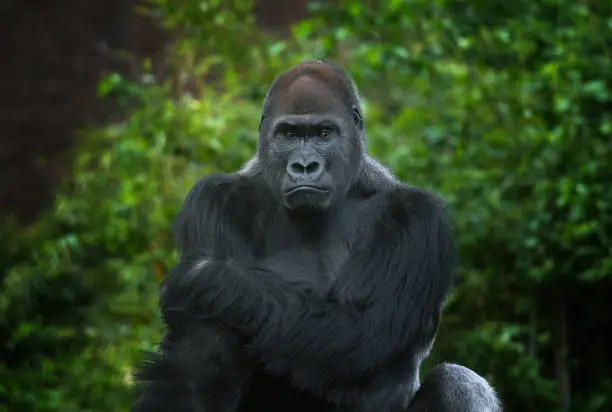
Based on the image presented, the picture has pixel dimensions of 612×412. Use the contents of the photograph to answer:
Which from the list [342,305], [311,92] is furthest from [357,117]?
[342,305]

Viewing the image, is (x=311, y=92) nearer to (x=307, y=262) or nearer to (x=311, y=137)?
(x=311, y=137)

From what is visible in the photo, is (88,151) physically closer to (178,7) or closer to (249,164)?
(178,7)

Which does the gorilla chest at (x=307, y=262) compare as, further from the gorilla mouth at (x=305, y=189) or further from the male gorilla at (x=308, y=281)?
the gorilla mouth at (x=305, y=189)

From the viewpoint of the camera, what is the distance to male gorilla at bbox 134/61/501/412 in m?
3.17

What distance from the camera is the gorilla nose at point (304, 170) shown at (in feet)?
10.7

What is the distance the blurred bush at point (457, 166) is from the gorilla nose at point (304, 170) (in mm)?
1969

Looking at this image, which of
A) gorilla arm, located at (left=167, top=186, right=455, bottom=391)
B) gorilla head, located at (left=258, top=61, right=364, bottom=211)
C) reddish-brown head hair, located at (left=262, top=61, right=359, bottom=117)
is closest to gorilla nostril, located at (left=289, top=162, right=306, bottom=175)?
gorilla head, located at (left=258, top=61, right=364, bottom=211)

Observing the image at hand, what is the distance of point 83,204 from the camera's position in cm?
641

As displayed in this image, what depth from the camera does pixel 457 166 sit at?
5488 millimetres

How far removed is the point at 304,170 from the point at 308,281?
13.9 inches

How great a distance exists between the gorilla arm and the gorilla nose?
0.93ft

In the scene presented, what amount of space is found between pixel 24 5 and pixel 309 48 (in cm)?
313

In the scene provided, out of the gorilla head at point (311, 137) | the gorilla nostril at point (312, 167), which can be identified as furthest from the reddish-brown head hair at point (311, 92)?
the gorilla nostril at point (312, 167)

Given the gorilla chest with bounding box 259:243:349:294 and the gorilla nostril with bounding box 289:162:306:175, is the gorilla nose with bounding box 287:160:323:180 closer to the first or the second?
the gorilla nostril with bounding box 289:162:306:175
